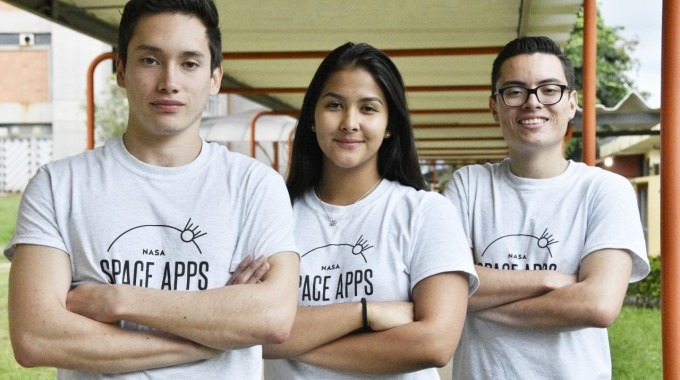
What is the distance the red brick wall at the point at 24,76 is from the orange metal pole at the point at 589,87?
2492cm

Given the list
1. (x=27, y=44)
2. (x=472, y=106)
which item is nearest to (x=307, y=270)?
(x=472, y=106)

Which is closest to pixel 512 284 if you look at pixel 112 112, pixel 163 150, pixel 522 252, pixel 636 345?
pixel 522 252

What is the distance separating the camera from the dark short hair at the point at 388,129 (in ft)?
9.12

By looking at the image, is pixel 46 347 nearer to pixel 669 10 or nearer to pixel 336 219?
pixel 336 219

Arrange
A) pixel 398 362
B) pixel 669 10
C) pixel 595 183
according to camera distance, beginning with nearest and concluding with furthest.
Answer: pixel 398 362 < pixel 595 183 < pixel 669 10

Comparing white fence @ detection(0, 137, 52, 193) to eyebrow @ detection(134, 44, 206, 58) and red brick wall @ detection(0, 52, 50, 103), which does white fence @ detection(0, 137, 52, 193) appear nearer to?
red brick wall @ detection(0, 52, 50, 103)

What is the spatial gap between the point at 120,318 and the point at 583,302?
1.26 meters

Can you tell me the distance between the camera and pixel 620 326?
1182 cm

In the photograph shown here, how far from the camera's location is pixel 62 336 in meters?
2.34

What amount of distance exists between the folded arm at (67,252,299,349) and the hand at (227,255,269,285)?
17 millimetres

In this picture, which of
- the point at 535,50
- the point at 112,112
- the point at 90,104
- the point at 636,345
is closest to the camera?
the point at 535,50

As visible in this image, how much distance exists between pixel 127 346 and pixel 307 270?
563 millimetres

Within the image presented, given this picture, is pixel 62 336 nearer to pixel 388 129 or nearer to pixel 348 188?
pixel 348 188

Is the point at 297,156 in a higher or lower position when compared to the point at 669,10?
lower
